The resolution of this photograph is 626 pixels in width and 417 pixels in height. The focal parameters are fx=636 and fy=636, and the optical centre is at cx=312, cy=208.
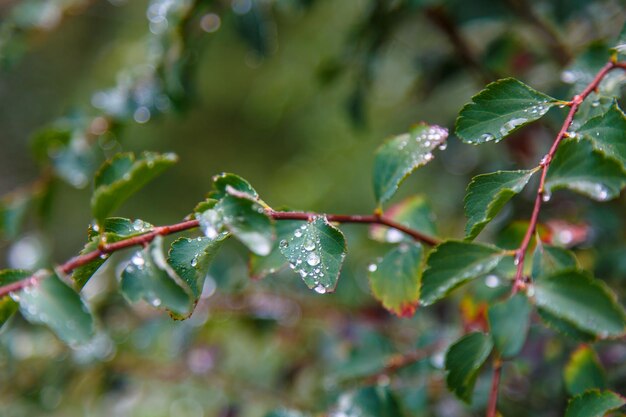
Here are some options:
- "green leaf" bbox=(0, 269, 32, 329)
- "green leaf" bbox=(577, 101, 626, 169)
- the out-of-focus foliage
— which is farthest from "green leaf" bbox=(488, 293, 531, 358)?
"green leaf" bbox=(0, 269, 32, 329)

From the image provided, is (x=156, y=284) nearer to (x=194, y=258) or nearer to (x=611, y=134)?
(x=194, y=258)

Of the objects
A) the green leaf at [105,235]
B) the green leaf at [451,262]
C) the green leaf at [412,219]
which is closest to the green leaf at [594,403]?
the green leaf at [451,262]

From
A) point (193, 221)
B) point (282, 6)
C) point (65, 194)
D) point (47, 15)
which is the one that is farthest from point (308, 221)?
point (65, 194)

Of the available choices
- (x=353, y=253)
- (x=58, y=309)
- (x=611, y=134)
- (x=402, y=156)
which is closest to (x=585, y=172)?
(x=611, y=134)

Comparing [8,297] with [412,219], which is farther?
[412,219]

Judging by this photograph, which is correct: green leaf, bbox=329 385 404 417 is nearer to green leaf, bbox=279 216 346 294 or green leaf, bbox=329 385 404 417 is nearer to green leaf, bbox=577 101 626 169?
green leaf, bbox=279 216 346 294

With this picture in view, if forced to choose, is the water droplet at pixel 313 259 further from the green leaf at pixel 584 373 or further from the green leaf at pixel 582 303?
the green leaf at pixel 584 373
